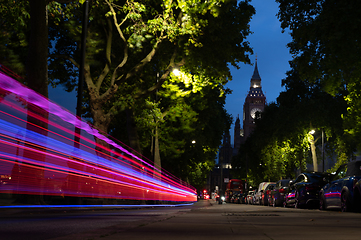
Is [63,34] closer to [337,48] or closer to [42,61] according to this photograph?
[42,61]

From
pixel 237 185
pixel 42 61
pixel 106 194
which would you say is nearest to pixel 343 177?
pixel 106 194

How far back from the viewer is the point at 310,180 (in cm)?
2106

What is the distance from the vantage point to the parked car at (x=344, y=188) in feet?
48.9

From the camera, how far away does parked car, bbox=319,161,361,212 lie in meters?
14.9

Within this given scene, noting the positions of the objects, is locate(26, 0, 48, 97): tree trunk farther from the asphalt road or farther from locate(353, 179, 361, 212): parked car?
→ locate(353, 179, 361, 212): parked car

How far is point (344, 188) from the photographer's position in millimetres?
15359

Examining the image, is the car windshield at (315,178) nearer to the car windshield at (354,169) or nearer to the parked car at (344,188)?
the parked car at (344,188)

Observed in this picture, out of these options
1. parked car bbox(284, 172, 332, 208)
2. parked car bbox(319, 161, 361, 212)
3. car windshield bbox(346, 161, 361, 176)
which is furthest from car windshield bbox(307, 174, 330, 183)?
car windshield bbox(346, 161, 361, 176)

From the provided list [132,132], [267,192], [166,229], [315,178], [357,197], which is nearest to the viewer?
[166,229]

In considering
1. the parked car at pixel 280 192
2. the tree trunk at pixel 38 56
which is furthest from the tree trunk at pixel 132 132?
the tree trunk at pixel 38 56

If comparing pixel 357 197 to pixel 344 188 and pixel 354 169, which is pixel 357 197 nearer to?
pixel 344 188

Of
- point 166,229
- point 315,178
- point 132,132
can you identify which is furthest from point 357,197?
point 132,132

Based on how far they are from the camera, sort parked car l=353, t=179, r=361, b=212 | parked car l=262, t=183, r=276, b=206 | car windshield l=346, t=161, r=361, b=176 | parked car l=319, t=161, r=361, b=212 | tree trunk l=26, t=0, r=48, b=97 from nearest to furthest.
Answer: parked car l=353, t=179, r=361, b=212 → parked car l=319, t=161, r=361, b=212 → car windshield l=346, t=161, r=361, b=176 → tree trunk l=26, t=0, r=48, b=97 → parked car l=262, t=183, r=276, b=206

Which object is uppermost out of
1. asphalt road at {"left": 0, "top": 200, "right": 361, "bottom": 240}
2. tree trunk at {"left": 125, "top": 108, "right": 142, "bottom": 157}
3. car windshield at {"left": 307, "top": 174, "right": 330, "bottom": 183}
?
tree trunk at {"left": 125, "top": 108, "right": 142, "bottom": 157}
